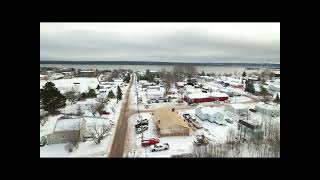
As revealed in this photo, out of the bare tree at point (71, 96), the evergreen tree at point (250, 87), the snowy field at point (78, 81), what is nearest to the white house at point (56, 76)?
the snowy field at point (78, 81)

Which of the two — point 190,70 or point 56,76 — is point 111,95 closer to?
point 56,76

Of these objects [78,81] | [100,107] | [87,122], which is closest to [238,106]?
[100,107]

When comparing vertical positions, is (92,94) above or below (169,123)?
above

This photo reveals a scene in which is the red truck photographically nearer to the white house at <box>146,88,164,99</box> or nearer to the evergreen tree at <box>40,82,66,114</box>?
the white house at <box>146,88,164,99</box>

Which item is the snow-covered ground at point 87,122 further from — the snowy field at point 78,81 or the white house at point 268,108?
the white house at point 268,108
